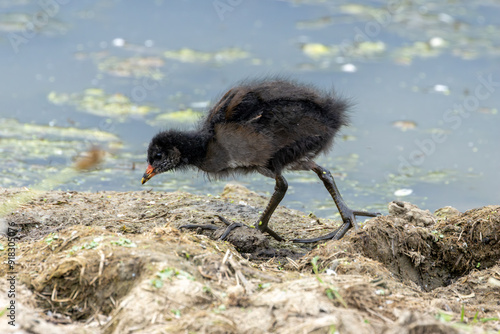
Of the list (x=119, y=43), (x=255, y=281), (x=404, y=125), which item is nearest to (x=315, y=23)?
(x=119, y=43)

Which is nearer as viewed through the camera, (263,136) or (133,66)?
(263,136)

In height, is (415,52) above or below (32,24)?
below

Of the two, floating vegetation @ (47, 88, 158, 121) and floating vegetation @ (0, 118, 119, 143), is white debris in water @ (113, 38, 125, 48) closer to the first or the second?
floating vegetation @ (47, 88, 158, 121)

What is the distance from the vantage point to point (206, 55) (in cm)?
930

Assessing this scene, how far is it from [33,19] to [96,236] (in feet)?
25.7

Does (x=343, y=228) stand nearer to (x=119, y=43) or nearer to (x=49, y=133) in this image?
(x=49, y=133)

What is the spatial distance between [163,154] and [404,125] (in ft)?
12.3

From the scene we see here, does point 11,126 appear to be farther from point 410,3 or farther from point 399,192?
point 410,3

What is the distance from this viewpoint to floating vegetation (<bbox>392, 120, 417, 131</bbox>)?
24.7 ft

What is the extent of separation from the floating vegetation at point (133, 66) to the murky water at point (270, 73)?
30mm

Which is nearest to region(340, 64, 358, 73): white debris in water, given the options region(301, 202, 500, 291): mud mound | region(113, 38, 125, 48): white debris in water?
region(113, 38, 125, 48): white debris in water

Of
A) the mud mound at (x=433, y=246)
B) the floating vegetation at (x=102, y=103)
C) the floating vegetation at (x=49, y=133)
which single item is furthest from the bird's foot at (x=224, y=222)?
the floating vegetation at (x=102, y=103)

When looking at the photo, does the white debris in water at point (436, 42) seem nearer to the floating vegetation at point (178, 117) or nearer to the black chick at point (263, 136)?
the floating vegetation at point (178, 117)

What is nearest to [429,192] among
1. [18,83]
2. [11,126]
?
[11,126]
